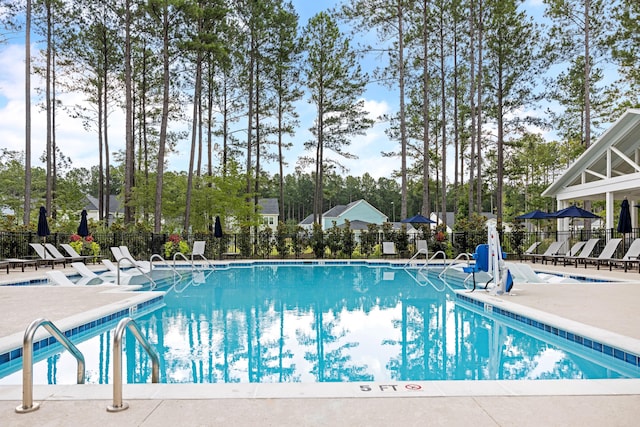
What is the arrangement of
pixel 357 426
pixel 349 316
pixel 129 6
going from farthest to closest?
pixel 129 6, pixel 349 316, pixel 357 426

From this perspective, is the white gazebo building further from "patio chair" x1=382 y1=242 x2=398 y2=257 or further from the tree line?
"patio chair" x1=382 y1=242 x2=398 y2=257

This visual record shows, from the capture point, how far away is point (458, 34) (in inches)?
891

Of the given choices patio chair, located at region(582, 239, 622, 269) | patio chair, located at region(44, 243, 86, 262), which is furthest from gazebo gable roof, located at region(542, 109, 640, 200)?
patio chair, located at region(44, 243, 86, 262)

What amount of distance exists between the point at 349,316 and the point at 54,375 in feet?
14.7

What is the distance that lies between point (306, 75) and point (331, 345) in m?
20.9

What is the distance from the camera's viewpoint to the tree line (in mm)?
19391

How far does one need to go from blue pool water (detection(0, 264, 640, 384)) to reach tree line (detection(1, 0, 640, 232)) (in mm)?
11084

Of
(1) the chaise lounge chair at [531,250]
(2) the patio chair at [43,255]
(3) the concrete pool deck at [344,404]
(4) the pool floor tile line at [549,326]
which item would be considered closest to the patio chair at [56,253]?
(2) the patio chair at [43,255]

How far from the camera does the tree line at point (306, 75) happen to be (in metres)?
19.4

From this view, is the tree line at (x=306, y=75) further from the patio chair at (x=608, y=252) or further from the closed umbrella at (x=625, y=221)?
the closed umbrella at (x=625, y=221)

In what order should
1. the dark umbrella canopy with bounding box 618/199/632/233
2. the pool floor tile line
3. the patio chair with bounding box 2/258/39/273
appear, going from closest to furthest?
the pool floor tile line, the patio chair with bounding box 2/258/39/273, the dark umbrella canopy with bounding box 618/199/632/233

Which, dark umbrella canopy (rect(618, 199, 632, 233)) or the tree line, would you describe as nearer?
dark umbrella canopy (rect(618, 199, 632, 233))

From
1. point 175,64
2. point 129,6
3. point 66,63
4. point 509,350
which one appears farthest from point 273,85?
point 509,350

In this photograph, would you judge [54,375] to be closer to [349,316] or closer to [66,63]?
[349,316]
